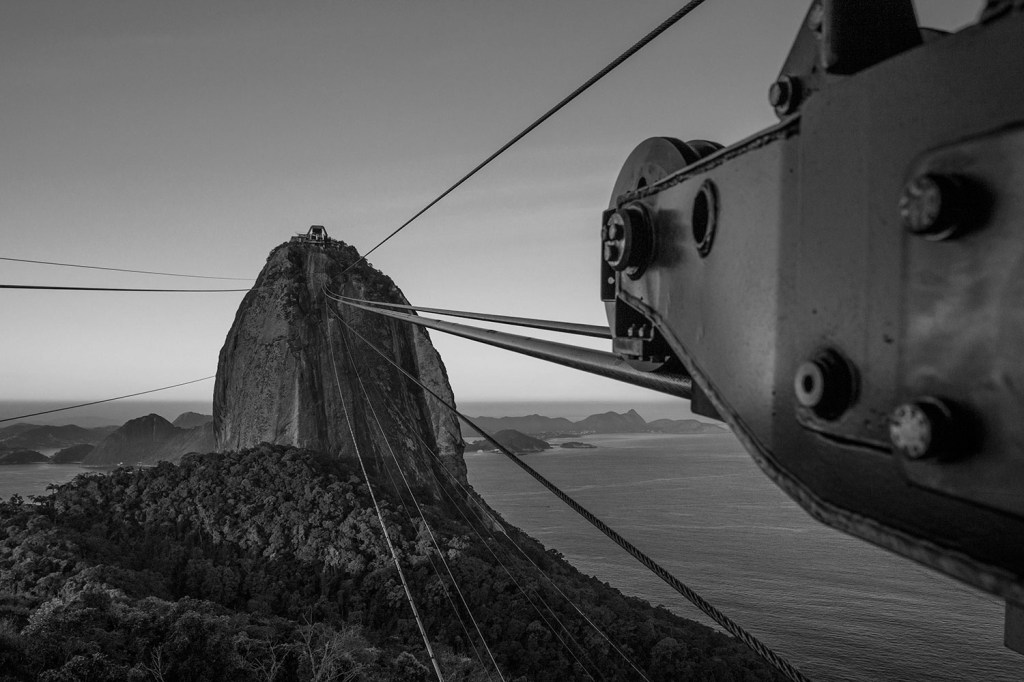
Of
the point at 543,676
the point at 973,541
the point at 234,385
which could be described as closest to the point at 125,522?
the point at 234,385

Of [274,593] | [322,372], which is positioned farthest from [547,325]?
[322,372]

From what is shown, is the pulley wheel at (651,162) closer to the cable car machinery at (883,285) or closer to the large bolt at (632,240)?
the large bolt at (632,240)

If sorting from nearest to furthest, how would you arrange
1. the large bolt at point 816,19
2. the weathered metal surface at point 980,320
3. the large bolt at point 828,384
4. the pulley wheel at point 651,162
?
the weathered metal surface at point 980,320, the large bolt at point 828,384, the large bolt at point 816,19, the pulley wheel at point 651,162

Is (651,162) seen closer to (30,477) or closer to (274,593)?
(274,593)

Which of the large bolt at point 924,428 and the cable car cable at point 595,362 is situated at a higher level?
the cable car cable at point 595,362

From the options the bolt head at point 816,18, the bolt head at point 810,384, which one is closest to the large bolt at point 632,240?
the bolt head at point 816,18

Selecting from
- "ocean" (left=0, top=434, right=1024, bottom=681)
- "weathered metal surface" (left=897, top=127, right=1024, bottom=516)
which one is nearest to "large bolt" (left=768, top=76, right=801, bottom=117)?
"weathered metal surface" (left=897, top=127, right=1024, bottom=516)
